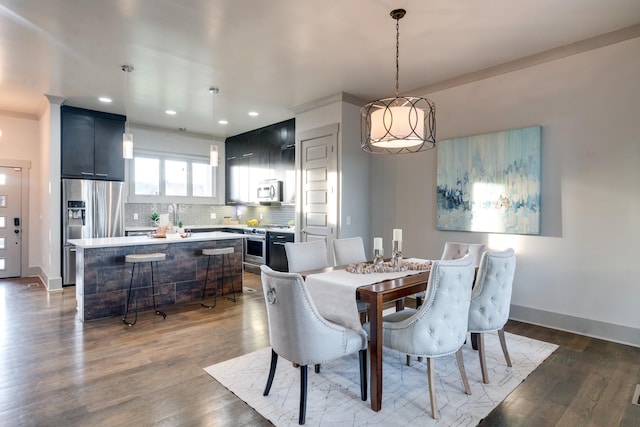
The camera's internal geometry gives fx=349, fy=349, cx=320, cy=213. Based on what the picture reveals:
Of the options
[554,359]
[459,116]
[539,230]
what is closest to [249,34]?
[459,116]

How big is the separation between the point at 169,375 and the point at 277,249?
3430 millimetres

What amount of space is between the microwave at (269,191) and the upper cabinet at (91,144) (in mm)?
2429

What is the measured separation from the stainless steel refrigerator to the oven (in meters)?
2.18

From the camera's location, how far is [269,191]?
256 inches

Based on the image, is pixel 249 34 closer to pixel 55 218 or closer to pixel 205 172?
pixel 55 218

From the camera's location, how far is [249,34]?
10.8ft

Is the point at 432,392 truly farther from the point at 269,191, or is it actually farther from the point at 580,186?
the point at 269,191

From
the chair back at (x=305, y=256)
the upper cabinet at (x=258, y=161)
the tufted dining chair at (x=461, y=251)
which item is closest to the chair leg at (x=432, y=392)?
the tufted dining chair at (x=461, y=251)

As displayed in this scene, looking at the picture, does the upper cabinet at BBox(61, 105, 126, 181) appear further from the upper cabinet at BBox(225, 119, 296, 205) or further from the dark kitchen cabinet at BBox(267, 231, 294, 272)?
the dark kitchen cabinet at BBox(267, 231, 294, 272)

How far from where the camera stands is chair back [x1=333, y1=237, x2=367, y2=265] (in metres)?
3.56

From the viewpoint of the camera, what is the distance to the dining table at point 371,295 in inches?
86.1

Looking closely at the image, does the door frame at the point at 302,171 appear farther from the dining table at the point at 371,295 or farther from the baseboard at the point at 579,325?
the baseboard at the point at 579,325

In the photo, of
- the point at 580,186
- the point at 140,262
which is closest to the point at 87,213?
the point at 140,262

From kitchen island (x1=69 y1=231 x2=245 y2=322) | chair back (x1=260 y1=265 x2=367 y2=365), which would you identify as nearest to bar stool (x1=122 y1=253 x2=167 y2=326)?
kitchen island (x1=69 y1=231 x2=245 y2=322)
